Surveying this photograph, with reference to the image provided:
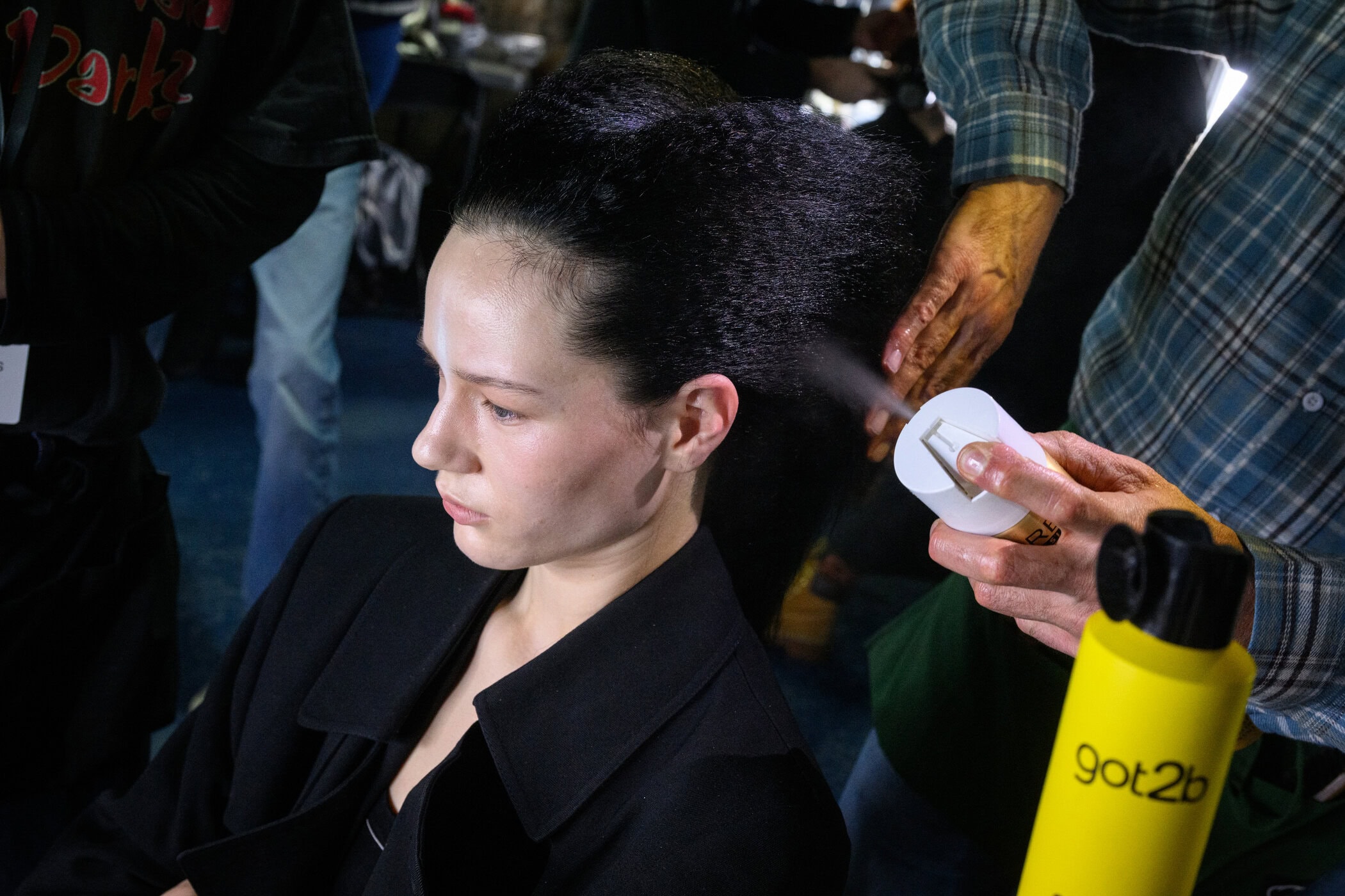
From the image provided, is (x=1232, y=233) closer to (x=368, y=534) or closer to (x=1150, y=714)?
(x=1150, y=714)

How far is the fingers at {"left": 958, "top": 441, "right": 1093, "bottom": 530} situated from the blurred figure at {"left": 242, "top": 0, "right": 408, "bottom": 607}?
5.51 ft

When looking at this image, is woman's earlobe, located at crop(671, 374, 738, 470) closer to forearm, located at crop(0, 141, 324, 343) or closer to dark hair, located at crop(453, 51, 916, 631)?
dark hair, located at crop(453, 51, 916, 631)

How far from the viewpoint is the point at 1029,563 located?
2.34 ft

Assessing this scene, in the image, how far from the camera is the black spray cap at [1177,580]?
47 cm

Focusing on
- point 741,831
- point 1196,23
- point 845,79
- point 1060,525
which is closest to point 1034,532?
point 1060,525

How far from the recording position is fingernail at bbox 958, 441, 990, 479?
2.26ft

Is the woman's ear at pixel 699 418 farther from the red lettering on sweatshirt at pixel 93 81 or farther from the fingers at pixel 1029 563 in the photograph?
the red lettering on sweatshirt at pixel 93 81

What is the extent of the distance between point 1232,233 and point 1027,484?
0.66 m

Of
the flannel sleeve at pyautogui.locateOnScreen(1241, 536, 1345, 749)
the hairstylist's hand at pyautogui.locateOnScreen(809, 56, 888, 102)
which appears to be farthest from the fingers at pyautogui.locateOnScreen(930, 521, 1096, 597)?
the hairstylist's hand at pyautogui.locateOnScreen(809, 56, 888, 102)

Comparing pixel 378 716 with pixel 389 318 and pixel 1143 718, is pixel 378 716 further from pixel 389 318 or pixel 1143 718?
pixel 389 318

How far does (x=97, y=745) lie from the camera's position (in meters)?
1.49

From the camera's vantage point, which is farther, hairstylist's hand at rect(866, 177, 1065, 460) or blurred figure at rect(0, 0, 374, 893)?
blurred figure at rect(0, 0, 374, 893)

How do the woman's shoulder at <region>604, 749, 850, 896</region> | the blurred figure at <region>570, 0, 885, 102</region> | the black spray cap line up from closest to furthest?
the black spray cap < the woman's shoulder at <region>604, 749, 850, 896</region> < the blurred figure at <region>570, 0, 885, 102</region>

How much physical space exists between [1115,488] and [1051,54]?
595 millimetres
